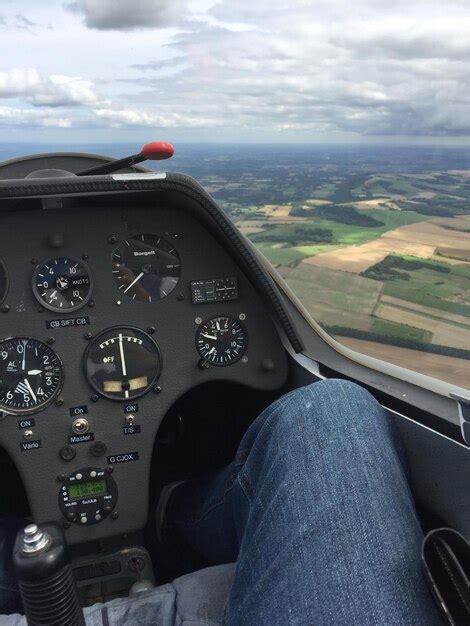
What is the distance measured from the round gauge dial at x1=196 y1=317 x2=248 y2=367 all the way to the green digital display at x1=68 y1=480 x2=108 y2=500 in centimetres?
57

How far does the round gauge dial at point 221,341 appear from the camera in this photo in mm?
2271

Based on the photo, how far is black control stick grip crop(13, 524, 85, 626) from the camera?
106 cm

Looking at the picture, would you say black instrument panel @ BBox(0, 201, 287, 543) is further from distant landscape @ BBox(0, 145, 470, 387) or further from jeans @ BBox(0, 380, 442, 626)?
jeans @ BBox(0, 380, 442, 626)

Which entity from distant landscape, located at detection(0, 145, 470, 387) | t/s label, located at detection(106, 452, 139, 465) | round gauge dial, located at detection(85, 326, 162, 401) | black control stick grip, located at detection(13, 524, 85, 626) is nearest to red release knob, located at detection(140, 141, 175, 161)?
distant landscape, located at detection(0, 145, 470, 387)

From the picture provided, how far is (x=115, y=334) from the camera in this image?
2.18 meters

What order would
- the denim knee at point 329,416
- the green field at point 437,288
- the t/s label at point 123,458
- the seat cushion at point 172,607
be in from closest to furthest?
the denim knee at point 329,416, the seat cushion at point 172,607, the green field at point 437,288, the t/s label at point 123,458

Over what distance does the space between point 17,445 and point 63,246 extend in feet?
2.25

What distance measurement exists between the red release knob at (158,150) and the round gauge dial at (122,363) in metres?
0.60

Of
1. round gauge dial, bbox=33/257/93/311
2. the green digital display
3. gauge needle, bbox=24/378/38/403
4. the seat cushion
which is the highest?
round gauge dial, bbox=33/257/93/311

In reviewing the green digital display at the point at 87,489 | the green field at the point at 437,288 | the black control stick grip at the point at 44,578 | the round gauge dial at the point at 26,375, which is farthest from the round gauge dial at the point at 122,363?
the black control stick grip at the point at 44,578

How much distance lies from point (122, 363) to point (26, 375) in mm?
318

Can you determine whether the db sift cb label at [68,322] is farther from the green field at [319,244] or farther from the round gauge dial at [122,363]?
the green field at [319,244]

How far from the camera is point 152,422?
2230mm

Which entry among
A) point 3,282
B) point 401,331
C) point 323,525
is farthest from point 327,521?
point 3,282
